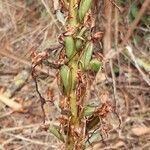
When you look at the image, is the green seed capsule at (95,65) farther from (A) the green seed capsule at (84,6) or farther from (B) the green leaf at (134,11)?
(B) the green leaf at (134,11)

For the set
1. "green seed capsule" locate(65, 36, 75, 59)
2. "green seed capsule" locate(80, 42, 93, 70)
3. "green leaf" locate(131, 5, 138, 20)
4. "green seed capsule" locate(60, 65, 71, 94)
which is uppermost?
"green leaf" locate(131, 5, 138, 20)

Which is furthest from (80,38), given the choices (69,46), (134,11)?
(134,11)

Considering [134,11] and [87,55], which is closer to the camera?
[87,55]

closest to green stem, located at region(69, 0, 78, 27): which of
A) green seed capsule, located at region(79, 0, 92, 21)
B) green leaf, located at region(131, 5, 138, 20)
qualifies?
green seed capsule, located at region(79, 0, 92, 21)

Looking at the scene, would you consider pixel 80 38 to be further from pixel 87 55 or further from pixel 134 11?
pixel 134 11

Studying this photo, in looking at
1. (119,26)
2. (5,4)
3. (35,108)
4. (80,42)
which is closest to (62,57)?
(80,42)

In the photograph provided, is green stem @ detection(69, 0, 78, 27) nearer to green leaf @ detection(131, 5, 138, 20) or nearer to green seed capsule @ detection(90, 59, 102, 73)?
green seed capsule @ detection(90, 59, 102, 73)

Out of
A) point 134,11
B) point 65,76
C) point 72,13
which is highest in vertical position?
point 134,11

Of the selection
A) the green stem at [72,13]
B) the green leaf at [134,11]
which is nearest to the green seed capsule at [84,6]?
the green stem at [72,13]
